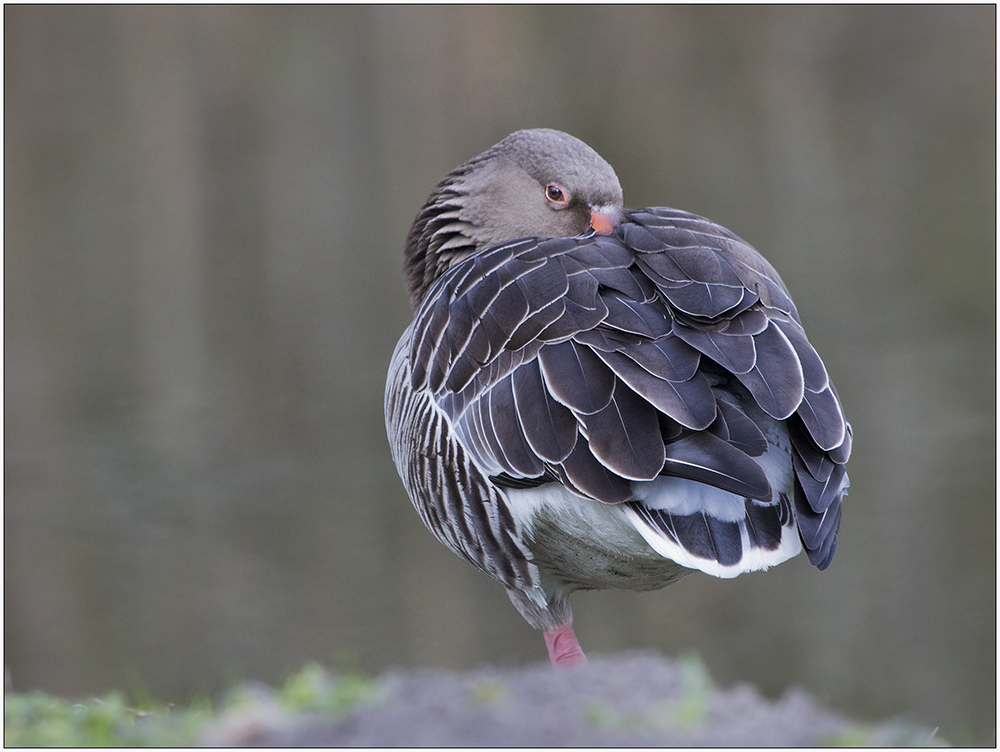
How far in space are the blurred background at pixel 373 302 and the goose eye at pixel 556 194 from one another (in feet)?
12.4

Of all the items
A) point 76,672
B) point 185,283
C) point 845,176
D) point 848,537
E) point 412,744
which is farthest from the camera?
→ point 845,176

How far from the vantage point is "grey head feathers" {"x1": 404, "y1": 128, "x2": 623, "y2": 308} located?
164 inches

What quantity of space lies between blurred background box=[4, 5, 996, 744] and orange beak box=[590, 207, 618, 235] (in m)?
3.89

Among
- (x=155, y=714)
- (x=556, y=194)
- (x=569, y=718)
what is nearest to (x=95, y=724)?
(x=155, y=714)

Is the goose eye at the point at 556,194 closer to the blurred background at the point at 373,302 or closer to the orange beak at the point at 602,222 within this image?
the orange beak at the point at 602,222

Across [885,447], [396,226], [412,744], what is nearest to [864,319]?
[885,447]

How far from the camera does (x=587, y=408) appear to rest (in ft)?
9.80

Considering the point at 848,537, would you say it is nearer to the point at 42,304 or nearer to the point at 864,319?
the point at 864,319

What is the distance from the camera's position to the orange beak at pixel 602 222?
3.88 meters

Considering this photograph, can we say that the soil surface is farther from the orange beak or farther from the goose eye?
the goose eye

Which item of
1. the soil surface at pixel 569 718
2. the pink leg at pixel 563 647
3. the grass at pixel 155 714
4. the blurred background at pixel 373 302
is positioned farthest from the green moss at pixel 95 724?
the blurred background at pixel 373 302

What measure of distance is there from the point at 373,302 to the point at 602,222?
16.7 feet

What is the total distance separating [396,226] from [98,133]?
2318 millimetres

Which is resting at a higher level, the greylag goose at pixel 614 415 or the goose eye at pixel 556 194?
the goose eye at pixel 556 194
